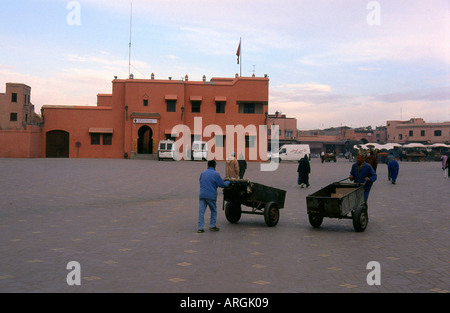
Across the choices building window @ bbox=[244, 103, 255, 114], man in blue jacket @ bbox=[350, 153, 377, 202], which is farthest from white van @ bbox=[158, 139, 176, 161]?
man in blue jacket @ bbox=[350, 153, 377, 202]

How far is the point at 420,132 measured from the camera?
88.1 meters

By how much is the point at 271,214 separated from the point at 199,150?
111 ft

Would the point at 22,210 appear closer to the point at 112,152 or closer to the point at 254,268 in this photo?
the point at 254,268

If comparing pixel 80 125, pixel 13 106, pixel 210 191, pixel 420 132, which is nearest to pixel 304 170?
pixel 210 191

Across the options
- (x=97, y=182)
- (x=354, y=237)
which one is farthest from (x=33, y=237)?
(x=97, y=182)

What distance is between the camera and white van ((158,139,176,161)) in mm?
42719

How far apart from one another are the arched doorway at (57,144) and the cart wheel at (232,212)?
39.0 meters

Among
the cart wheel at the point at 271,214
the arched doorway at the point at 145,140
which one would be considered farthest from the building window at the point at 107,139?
the cart wheel at the point at 271,214

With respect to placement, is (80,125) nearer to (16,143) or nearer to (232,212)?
(16,143)

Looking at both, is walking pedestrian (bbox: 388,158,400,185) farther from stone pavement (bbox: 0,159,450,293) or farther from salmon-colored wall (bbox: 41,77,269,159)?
salmon-colored wall (bbox: 41,77,269,159)

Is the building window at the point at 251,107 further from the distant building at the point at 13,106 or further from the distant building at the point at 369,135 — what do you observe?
the distant building at the point at 369,135

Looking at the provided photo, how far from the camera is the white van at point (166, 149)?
42.7 m

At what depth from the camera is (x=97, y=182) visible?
2023cm

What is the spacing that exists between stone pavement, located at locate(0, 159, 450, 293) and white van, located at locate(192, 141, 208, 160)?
29.2 m
